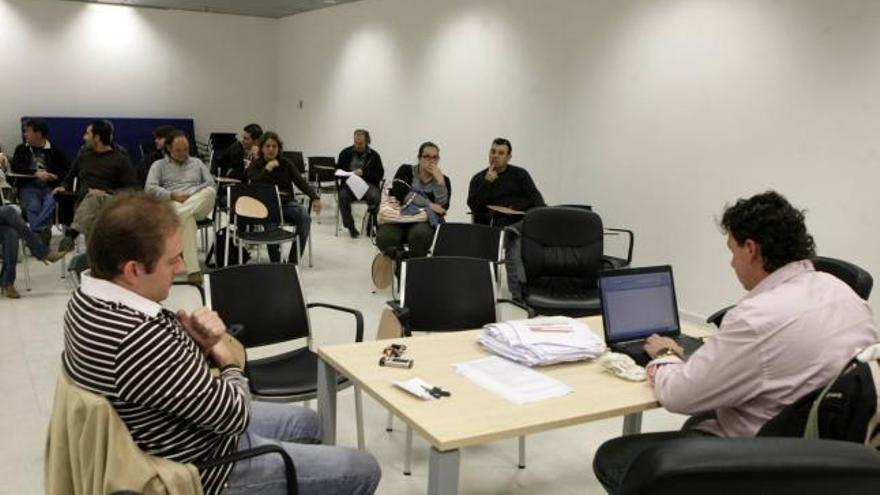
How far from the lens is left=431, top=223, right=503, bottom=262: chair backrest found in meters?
4.24

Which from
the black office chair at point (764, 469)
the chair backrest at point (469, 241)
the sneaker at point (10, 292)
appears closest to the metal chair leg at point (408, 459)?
the chair backrest at point (469, 241)

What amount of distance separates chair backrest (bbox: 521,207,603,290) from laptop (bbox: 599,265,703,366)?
1.78 m

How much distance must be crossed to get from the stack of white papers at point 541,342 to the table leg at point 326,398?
20.5 inches

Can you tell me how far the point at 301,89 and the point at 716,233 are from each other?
8093 millimetres

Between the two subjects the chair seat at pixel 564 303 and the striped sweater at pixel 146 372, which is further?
the chair seat at pixel 564 303

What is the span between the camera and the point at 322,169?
941cm

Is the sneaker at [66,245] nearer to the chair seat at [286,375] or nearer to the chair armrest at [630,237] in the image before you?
the chair seat at [286,375]

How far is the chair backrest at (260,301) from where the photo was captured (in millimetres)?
2914

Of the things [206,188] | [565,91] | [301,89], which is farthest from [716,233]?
[301,89]

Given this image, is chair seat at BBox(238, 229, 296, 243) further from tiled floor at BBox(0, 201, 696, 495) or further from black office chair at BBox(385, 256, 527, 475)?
black office chair at BBox(385, 256, 527, 475)

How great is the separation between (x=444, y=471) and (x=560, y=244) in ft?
9.22

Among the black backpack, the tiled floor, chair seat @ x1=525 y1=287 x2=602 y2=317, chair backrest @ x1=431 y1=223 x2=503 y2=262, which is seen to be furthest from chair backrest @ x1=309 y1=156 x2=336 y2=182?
the black backpack

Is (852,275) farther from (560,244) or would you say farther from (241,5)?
(241,5)

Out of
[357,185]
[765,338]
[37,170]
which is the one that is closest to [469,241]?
[765,338]
